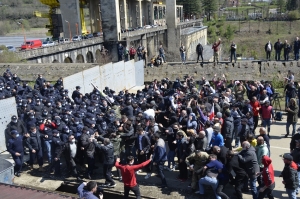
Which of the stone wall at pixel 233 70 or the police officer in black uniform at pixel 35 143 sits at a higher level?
the stone wall at pixel 233 70

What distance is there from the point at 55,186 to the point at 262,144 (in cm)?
556

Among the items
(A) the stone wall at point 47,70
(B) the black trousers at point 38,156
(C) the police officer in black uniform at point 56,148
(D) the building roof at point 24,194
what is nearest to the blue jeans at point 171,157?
(C) the police officer in black uniform at point 56,148

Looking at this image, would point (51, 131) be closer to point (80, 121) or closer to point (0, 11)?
point (80, 121)

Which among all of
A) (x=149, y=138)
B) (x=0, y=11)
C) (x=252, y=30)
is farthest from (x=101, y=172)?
(x=0, y=11)

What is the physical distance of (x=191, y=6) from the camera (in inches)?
3209

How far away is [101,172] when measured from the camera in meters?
9.57

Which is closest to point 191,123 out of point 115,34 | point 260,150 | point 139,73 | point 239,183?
point 260,150

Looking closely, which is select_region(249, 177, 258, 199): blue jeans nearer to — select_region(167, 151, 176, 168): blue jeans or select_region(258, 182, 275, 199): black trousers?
select_region(258, 182, 275, 199): black trousers

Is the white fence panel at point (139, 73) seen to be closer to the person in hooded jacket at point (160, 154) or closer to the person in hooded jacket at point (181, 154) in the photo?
the person in hooded jacket at point (181, 154)

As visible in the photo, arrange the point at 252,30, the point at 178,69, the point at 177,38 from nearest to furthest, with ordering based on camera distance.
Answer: the point at 178,69 → the point at 177,38 → the point at 252,30

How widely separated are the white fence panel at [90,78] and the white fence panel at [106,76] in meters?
0.34

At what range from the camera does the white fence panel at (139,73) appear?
72.7ft

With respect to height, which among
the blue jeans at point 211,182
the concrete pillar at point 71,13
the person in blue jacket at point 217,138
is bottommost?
the blue jeans at point 211,182

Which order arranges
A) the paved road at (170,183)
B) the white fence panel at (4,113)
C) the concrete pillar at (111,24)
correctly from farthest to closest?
the concrete pillar at (111,24), the white fence panel at (4,113), the paved road at (170,183)
